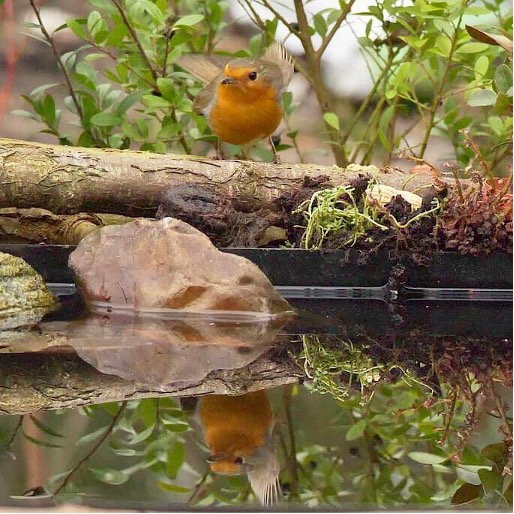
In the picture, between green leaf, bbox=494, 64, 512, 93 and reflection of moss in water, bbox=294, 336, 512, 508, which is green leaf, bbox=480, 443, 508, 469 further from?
green leaf, bbox=494, 64, 512, 93

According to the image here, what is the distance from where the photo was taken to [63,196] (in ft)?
8.93

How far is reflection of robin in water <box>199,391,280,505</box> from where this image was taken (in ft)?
3.05

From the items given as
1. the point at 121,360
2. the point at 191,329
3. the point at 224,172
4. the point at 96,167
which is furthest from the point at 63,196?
the point at 121,360

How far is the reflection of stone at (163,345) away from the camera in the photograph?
1.51 m

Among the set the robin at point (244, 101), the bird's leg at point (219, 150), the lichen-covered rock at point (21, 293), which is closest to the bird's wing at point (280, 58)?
the robin at point (244, 101)

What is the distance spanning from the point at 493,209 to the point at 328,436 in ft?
5.06

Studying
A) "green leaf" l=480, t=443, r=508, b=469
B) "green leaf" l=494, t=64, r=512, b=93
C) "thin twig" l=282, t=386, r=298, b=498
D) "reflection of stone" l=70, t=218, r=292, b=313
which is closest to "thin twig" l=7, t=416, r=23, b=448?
"thin twig" l=282, t=386, r=298, b=498

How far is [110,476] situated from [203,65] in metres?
2.92

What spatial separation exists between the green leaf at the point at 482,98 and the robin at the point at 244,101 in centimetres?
101

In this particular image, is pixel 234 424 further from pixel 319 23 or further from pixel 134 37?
pixel 319 23

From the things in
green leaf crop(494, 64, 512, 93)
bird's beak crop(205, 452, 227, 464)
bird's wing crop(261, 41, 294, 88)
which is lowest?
bird's wing crop(261, 41, 294, 88)

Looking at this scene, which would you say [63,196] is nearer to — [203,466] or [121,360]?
[121,360]

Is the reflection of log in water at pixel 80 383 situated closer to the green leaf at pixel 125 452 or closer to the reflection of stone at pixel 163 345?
the reflection of stone at pixel 163 345

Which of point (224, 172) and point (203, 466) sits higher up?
point (203, 466)
